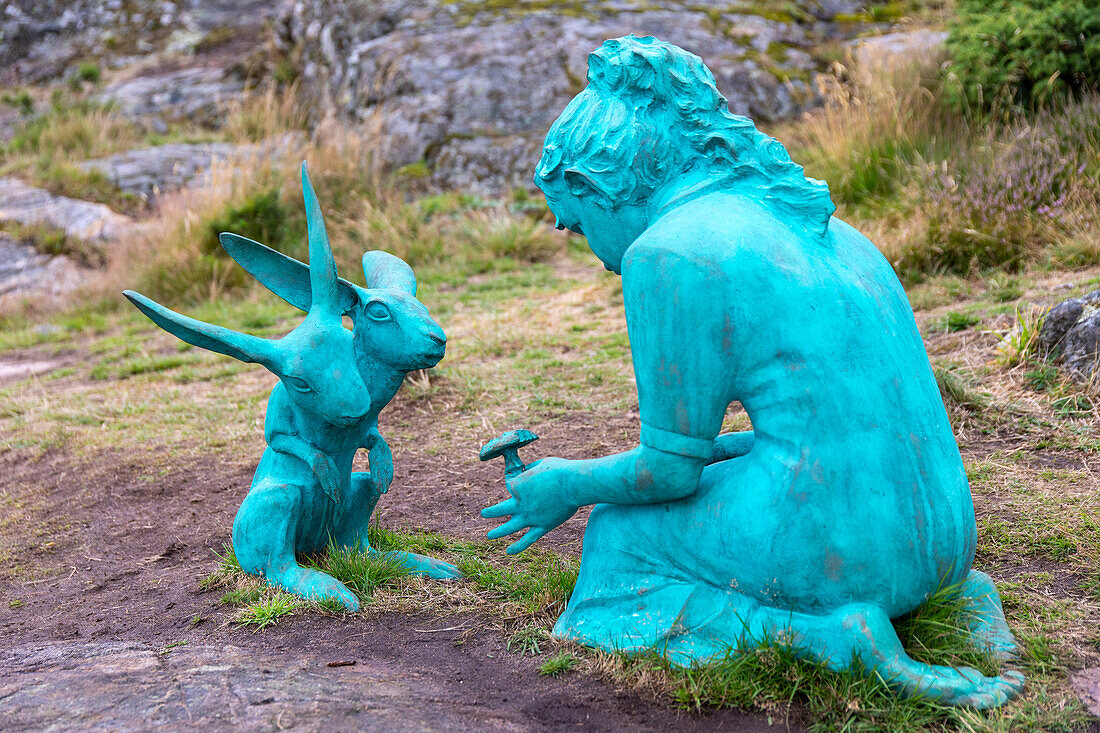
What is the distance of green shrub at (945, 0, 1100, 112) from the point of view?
6.84 metres

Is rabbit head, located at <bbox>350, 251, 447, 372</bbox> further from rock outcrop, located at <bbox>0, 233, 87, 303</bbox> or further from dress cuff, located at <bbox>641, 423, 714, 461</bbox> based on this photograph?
rock outcrop, located at <bbox>0, 233, 87, 303</bbox>

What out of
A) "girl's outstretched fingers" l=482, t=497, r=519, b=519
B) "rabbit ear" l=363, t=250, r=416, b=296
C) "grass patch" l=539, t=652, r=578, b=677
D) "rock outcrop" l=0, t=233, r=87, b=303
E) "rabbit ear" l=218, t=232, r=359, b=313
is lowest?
"rock outcrop" l=0, t=233, r=87, b=303

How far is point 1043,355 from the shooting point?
14.4ft

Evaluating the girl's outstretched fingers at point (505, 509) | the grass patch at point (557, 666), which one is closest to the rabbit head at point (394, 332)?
the girl's outstretched fingers at point (505, 509)

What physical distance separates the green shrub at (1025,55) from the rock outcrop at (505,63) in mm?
2773

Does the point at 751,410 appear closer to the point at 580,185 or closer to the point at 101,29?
the point at 580,185

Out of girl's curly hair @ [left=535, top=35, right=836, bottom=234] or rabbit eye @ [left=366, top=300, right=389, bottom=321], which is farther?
rabbit eye @ [left=366, top=300, right=389, bottom=321]

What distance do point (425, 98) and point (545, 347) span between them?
524 centimetres

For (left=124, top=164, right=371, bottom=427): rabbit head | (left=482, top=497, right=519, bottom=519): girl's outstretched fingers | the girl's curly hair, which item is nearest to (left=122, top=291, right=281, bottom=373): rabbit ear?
(left=124, top=164, right=371, bottom=427): rabbit head

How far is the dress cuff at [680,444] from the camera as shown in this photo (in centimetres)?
209

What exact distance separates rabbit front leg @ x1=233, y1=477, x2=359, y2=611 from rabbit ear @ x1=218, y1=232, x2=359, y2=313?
0.58 metres

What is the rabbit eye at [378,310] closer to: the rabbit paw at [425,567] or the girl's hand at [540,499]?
the girl's hand at [540,499]

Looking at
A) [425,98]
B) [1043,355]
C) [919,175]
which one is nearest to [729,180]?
[1043,355]

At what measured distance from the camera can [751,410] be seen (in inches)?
84.7
